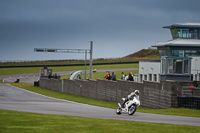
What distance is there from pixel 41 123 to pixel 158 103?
13537mm

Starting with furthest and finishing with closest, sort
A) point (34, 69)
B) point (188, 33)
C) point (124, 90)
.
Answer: point (34, 69) → point (188, 33) → point (124, 90)

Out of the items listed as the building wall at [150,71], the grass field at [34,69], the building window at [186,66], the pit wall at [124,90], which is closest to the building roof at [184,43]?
the building wall at [150,71]

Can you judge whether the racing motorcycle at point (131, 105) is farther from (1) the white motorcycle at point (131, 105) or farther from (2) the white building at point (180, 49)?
(2) the white building at point (180, 49)

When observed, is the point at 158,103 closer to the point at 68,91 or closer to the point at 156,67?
the point at 68,91

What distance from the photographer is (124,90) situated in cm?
3141

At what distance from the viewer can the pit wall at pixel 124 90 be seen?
77.0ft

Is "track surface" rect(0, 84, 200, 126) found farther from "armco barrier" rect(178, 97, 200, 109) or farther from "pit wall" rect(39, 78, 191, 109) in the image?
"armco barrier" rect(178, 97, 200, 109)

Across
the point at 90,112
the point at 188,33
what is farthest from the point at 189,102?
the point at 188,33

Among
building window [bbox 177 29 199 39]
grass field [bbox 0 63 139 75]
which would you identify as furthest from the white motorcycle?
grass field [bbox 0 63 139 75]

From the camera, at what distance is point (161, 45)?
2354 inches

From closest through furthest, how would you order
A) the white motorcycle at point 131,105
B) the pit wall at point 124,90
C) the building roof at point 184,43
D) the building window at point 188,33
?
the white motorcycle at point 131,105 → the pit wall at point 124,90 → the building roof at point 184,43 → the building window at point 188,33

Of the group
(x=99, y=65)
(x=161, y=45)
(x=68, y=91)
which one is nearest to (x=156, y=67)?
(x=161, y=45)

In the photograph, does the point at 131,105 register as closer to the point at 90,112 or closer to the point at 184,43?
the point at 90,112

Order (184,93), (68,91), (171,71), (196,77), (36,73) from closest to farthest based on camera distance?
(184,93)
(171,71)
(68,91)
(196,77)
(36,73)
